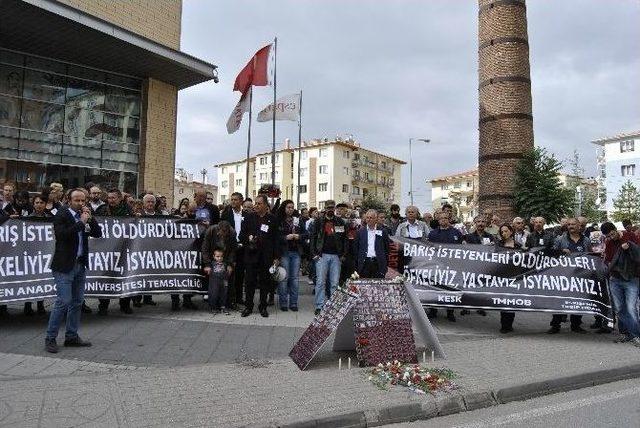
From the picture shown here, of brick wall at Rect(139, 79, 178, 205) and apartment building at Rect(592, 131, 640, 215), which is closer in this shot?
brick wall at Rect(139, 79, 178, 205)

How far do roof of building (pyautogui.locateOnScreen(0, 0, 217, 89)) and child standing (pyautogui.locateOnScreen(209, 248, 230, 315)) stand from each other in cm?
853

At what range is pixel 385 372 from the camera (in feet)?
19.6

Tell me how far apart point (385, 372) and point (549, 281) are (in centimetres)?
434

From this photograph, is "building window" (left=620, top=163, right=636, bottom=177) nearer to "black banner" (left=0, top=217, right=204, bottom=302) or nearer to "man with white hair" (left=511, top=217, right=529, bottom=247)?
"man with white hair" (left=511, top=217, right=529, bottom=247)

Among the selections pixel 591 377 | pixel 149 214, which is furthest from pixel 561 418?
pixel 149 214

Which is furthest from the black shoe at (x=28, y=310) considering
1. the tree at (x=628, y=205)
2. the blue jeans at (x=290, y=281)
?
the tree at (x=628, y=205)

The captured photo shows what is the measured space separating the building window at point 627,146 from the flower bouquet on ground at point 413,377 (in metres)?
76.6

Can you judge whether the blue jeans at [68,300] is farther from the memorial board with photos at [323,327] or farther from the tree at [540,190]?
the tree at [540,190]

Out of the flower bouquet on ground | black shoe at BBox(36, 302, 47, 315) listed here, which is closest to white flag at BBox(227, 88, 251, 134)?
black shoe at BBox(36, 302, 47, 315)

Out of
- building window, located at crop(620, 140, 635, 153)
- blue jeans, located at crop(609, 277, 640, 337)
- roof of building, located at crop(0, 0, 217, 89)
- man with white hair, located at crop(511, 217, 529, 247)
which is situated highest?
Answer: building window, located at crop(620, 140, 635, 153)

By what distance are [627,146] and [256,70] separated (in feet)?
224

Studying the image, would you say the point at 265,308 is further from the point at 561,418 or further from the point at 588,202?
the point at 588,202

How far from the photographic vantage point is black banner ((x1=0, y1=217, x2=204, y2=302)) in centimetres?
812

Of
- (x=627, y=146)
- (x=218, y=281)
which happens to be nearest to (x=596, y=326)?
(x=218, y=281)
